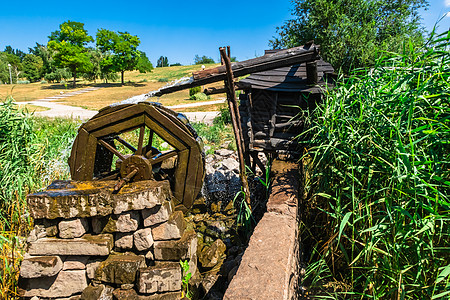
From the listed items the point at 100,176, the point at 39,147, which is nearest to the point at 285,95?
the point at 100,176

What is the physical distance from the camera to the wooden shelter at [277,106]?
3.97m

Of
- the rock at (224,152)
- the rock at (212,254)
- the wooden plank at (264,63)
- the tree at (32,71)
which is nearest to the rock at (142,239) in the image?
the rock at (212,254)

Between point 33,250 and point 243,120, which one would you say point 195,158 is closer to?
point 243,120

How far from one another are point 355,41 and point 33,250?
11.6 m

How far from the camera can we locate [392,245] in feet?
6.40

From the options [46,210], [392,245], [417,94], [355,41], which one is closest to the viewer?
[392,245]

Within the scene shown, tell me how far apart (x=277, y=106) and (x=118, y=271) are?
3.03 meters

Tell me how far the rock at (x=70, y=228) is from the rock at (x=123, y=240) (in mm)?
374

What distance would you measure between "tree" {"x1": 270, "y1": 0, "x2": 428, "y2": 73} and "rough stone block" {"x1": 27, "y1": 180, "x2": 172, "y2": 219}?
970cm

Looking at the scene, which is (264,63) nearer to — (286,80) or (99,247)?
(286,80)

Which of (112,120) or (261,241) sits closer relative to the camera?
(261,241)

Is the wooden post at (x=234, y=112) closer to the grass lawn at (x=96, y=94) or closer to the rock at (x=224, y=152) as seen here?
the rock at (x=224, y=152)

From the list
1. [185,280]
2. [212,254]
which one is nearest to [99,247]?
[185,280]

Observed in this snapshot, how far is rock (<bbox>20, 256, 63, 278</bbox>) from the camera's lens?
8.79 feet
